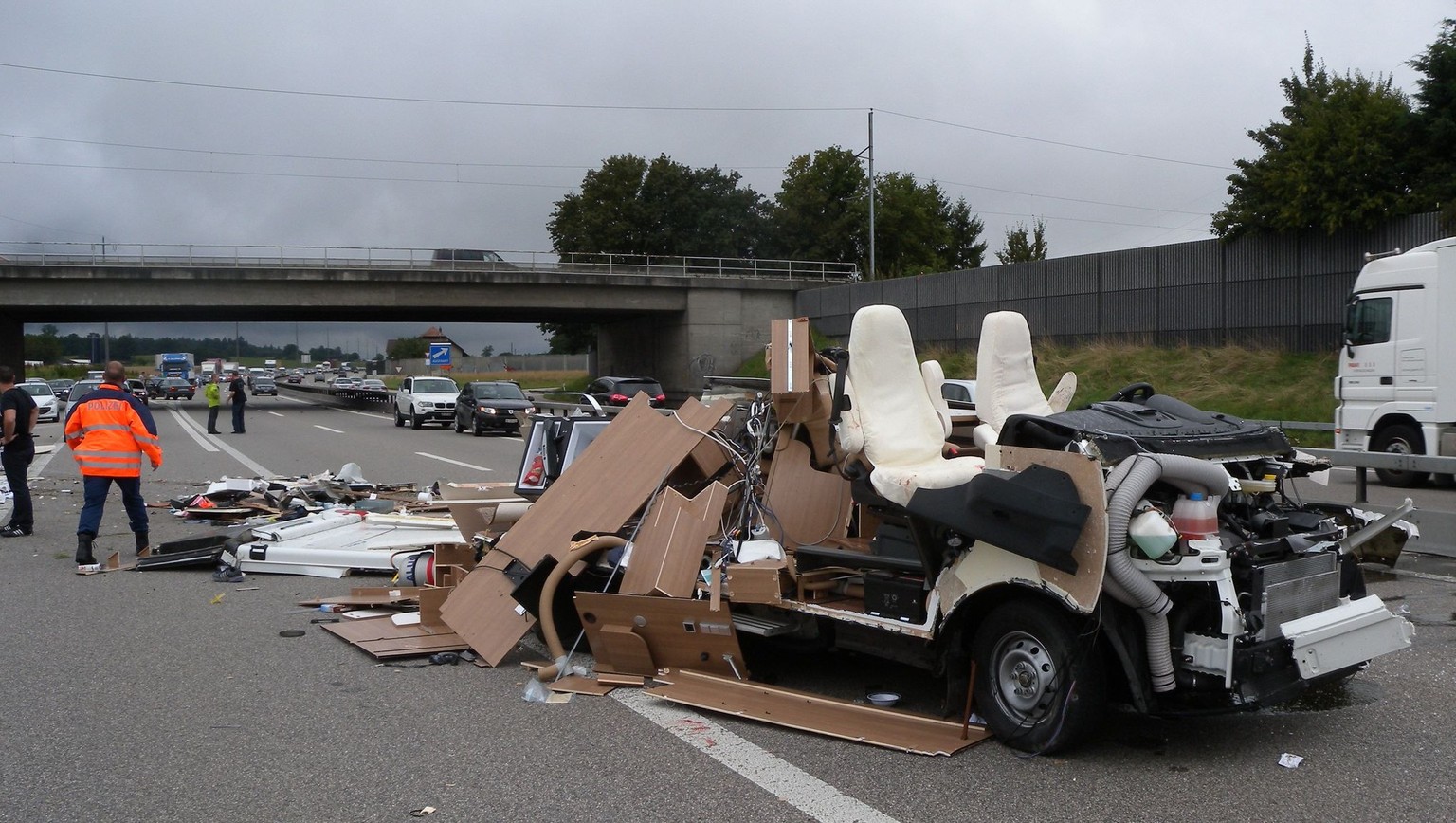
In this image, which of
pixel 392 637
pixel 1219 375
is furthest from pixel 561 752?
pixel 1219 375

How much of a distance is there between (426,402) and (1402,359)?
1081 inches

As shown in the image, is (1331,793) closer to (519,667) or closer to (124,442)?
(519,667)

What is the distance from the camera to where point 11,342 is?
51562 mm

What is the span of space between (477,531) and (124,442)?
442 cm

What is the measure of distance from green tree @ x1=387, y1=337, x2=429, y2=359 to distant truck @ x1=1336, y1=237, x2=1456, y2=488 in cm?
12211

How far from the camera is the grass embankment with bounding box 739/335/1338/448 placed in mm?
24984

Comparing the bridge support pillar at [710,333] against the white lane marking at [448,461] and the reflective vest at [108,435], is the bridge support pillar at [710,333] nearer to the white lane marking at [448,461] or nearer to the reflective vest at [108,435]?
the white lane marking at [448,461]

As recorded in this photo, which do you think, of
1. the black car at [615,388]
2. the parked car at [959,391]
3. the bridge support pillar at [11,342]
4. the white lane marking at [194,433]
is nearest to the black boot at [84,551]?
the parked car at [959,391]

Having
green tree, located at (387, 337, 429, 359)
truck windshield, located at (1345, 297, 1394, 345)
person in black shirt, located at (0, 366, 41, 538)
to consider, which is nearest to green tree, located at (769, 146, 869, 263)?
truck windshield, located at (1345, 297, 1394, 345)

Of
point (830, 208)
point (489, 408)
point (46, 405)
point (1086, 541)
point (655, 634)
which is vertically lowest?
point (655, 634)

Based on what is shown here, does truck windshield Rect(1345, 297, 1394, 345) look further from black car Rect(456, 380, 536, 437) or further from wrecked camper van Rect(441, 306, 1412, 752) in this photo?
black car Rect(456, 380, 536, 437)

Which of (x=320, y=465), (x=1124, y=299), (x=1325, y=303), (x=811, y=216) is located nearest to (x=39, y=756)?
(x=320, y=465)

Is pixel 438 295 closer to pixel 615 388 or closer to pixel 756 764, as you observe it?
pixel 615 388

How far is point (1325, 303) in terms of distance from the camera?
2797 cm
